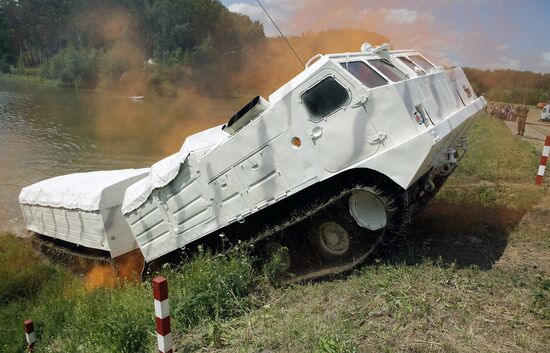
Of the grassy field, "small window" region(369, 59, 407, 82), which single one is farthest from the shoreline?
"small window" region(369, 59, 407, 82)

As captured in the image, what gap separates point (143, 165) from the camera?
18.9 metres

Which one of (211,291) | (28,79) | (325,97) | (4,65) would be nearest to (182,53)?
(28,79)

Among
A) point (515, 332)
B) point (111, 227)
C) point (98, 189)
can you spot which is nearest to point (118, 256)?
point (111, 227)

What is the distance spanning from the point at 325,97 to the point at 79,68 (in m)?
48.3

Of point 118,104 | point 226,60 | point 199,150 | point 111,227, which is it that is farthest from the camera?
point 118,104

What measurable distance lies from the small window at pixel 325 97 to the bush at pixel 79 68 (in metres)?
45.0

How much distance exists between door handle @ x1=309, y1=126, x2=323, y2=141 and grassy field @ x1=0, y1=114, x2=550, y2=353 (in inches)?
66.4

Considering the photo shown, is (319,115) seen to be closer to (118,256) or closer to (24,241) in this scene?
(118,256)

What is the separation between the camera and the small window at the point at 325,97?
5.94m

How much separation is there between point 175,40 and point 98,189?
106 ft

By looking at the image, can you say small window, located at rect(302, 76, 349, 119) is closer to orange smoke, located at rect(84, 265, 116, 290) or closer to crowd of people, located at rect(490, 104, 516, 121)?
orange smoke, located at rect(84, 265, 116, 290)

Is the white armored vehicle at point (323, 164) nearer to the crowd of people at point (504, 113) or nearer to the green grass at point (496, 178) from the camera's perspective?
the green grass at point (496, 178)

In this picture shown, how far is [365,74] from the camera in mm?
6199

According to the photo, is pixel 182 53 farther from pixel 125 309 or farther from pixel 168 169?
pixel 125 309
